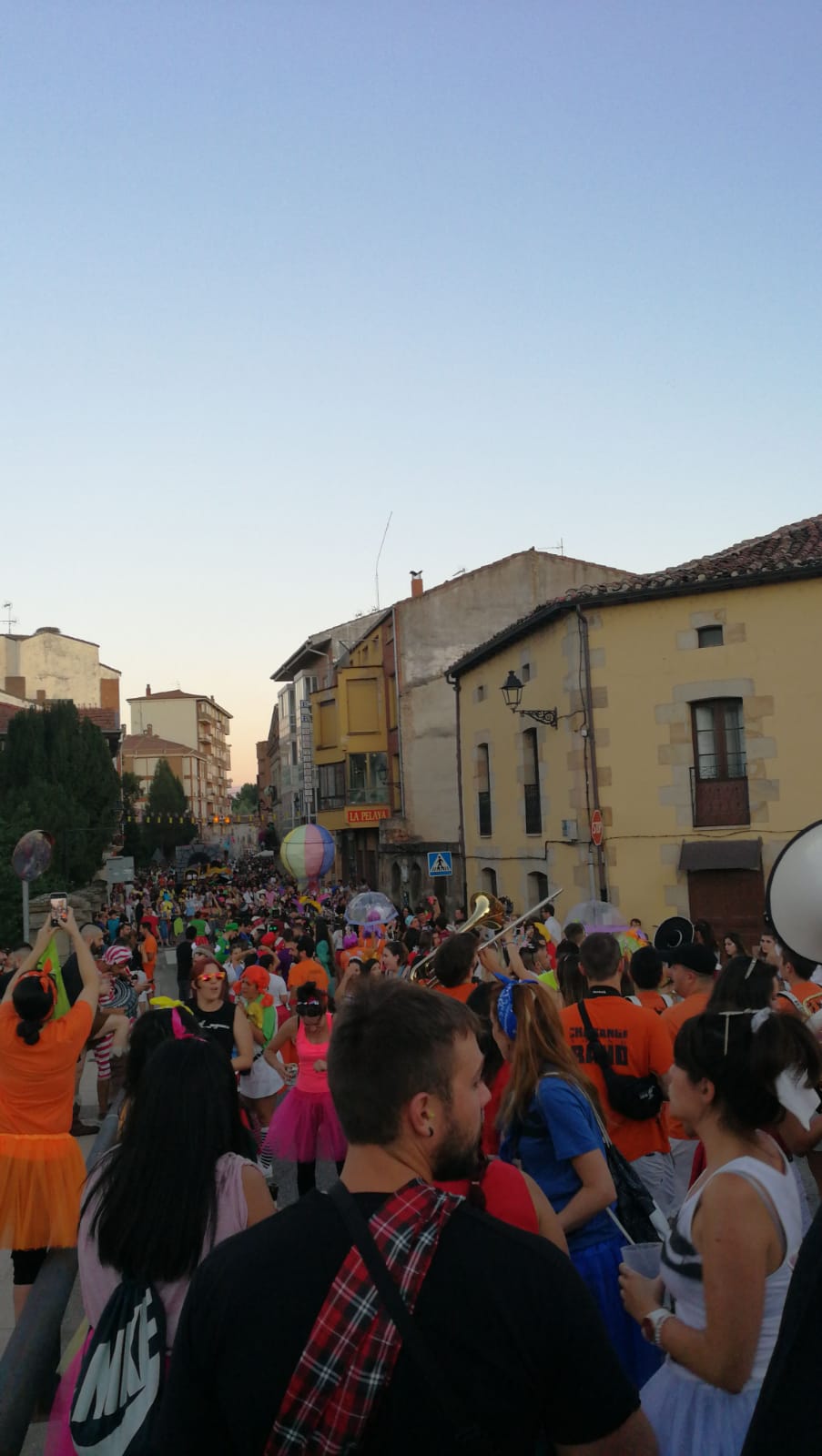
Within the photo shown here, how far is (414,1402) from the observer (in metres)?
1.61

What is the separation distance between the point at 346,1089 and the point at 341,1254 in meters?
0.32

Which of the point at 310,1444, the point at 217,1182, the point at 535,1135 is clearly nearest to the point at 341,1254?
the point at 310,1444

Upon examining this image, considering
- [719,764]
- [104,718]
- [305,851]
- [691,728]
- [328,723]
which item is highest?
[104,718]

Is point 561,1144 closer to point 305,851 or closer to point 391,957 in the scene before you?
point 391,957

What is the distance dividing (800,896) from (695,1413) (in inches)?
107

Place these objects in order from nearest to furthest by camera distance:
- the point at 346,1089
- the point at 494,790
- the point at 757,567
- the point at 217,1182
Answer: the point at 346,1089, the point at 217,1182, the point at 757,567, the point at 494,790

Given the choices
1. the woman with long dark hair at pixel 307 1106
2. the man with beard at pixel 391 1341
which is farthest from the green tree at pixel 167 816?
the man with beard at pixel 391 1341

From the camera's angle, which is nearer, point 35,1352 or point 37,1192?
point 35,1352

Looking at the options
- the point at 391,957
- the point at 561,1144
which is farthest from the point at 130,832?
the point at 561,1144

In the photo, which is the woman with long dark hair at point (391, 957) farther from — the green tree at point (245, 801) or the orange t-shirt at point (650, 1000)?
the green tree at point (245, 801)

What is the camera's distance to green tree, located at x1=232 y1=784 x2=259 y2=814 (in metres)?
172

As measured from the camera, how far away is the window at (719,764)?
61.2ft

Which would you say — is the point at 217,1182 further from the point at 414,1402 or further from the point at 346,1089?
the point at 414,1402

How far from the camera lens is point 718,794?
61.7 feet
